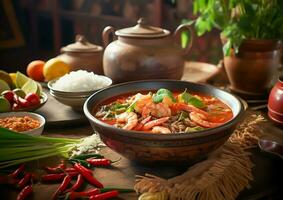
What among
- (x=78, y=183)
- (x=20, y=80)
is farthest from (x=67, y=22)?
(x=78, y=183)

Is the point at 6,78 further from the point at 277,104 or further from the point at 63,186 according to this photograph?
the point at 277,104


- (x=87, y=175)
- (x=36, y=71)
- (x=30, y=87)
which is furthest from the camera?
(x=36, y=71)

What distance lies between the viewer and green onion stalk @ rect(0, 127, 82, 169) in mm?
1302

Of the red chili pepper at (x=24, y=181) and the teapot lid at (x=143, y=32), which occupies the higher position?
the teapot lid at (x=143, y=32)

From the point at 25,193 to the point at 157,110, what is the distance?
1.84 feet

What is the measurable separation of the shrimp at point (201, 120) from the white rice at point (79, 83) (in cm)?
69

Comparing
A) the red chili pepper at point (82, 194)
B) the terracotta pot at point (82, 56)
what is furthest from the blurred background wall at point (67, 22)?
the red chili pepper at point (82, 194)

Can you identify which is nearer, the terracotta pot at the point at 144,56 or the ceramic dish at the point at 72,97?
the ceramic dish at the point at 72,97

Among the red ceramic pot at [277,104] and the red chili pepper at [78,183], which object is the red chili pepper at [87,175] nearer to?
the red chili pepper at [78,183]

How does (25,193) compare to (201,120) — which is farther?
(201,120)

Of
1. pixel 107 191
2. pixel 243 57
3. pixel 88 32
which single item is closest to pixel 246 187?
pixel 107 191

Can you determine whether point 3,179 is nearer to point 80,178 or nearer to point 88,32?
point 80,178

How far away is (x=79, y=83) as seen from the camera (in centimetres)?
187

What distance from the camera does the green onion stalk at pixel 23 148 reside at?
130cm
